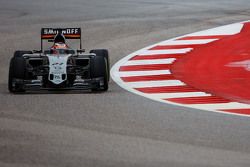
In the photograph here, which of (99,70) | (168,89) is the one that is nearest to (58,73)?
(99,70)

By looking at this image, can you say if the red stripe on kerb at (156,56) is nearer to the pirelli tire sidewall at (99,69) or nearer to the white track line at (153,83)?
the white track line at (153,83)

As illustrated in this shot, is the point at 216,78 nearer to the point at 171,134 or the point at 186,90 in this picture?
the point at 186,90

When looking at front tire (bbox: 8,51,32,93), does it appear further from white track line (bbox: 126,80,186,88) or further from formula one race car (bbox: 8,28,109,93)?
white track line (bbox: 126,80,186,88)

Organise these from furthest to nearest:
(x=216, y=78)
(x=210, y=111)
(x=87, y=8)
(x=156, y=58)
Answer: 1. (x=87, y=8)
2. (x=156, y=58)
3. (x=216, y=78)
4. (x=210, y=111)

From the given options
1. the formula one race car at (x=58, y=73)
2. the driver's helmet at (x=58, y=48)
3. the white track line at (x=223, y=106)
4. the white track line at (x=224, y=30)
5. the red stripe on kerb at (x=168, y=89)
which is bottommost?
the red stripe on kerb at (x=168, y=89)

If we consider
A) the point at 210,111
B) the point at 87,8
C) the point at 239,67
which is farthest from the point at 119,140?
the point at 87,8

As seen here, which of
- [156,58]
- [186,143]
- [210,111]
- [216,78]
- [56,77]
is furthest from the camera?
[156,58]

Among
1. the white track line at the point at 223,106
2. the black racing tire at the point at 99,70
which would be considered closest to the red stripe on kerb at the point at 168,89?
the black racing tire at the point at 99,70

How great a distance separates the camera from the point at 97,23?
24.1m

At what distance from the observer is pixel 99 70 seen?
15453 millimetres

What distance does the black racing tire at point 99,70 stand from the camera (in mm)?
15445

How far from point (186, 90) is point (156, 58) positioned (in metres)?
3.62

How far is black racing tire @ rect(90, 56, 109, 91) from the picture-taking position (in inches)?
608

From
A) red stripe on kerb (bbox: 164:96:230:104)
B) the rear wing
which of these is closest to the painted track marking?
red stripe on kerb (bbox: 164:96:230:104)
